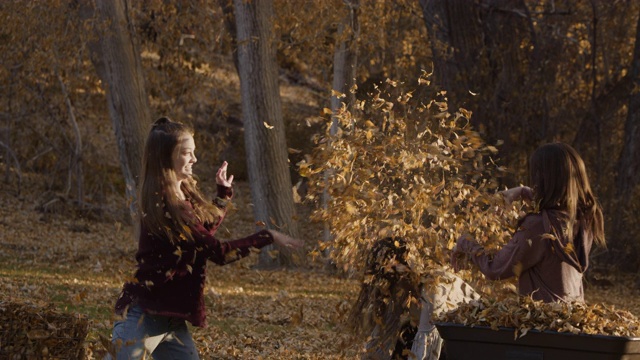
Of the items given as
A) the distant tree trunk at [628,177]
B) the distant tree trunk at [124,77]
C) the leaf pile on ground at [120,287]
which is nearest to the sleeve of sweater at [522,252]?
the leaf pile on ground at [120,287]

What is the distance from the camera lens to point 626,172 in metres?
18.4

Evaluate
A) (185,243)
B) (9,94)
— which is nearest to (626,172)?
(9,94)

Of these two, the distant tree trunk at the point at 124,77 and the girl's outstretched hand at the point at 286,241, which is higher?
the distant tree trunk at the point at 124,77

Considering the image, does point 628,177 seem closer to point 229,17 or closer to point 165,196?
point 229,17

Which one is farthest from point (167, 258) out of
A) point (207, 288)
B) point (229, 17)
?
point (229, 17)

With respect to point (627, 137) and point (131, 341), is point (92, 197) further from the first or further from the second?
point (131, 341)

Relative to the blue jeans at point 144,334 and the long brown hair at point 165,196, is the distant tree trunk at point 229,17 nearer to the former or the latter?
the long brown hair at point 165,196

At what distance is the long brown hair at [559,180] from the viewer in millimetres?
5441

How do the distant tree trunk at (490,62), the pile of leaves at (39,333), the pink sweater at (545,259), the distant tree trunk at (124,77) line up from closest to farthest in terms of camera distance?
1. the pink sweater at (545,259)
2. the pile of leaves at (39,333)
3. the distant tree trunk at (490,62)
4. the distant tree trunk at (124,77)

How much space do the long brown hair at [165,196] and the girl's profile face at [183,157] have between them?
0.02 meters

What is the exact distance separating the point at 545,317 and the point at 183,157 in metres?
1.95

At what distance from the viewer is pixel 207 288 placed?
539 inches

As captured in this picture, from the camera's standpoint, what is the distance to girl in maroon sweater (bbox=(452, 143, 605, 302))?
546 cm

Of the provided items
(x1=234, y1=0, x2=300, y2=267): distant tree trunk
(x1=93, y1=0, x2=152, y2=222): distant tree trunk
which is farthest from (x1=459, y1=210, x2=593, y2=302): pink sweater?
(x1=234, y1=0, x2=300, y2=267): distant tree trunk
